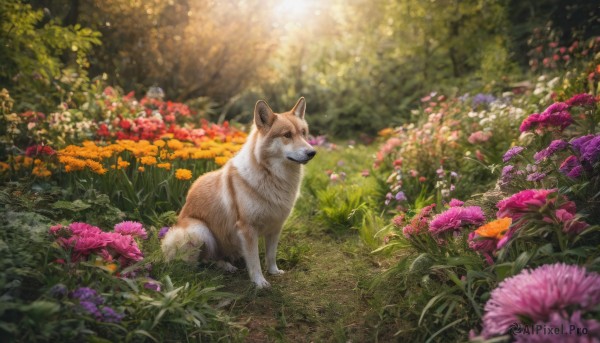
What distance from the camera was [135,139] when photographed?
5.72 metres

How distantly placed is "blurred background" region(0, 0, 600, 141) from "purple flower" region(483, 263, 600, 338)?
5.65 m

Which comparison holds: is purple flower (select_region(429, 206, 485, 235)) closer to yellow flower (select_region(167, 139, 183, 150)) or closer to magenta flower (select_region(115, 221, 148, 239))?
magenta flower (select_region(115, 221, 148, 239))

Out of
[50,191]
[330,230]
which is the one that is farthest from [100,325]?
[330,230]

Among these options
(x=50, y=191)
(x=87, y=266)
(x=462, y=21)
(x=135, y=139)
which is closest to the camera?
(x=87, y=266)

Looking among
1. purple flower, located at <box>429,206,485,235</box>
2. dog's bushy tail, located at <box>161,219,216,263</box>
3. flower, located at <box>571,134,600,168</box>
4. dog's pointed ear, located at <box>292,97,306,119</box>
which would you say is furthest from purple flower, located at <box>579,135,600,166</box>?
dog's bushy tail, located at <box>161,219,216,263</box>

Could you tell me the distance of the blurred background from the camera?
7.12 meters

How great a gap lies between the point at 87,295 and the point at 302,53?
13194 millimetres

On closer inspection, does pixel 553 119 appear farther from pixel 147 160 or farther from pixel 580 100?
pixel 147 160

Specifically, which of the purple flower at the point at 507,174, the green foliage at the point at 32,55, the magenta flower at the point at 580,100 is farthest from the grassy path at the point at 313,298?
the green foliage at the point at 32,55

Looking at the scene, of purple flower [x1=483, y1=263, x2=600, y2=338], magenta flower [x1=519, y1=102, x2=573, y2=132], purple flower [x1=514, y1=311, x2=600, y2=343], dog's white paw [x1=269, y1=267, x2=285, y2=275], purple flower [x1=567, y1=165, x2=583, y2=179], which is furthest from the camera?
dog's white paw [x1=269, y1=267, x2=285, y2=275]

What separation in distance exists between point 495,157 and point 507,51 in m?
6.44

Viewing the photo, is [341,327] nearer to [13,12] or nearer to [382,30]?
[13,12]

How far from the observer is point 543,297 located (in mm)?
1857

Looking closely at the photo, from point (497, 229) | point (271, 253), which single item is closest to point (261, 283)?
point (271, 253)
